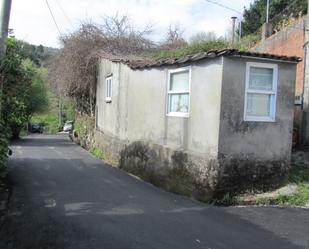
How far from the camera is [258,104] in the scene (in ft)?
35.8

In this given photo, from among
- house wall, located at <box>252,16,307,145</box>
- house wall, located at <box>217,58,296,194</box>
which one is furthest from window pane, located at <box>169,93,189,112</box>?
house wall, located at <box>252,16,307,145</box>

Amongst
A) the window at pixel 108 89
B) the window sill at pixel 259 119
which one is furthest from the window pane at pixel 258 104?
the window at pixel 108 89

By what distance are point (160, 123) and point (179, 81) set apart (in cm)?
167

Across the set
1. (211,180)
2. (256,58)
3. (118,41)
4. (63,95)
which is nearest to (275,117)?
(256,58)

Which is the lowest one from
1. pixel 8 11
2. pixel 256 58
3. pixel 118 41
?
pixel 256 58

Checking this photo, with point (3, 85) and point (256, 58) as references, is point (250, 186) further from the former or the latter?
point (3, 85)

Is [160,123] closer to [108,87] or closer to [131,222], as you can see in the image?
[131,222]

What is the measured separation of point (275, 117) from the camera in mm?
11047

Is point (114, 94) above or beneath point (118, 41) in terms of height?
beneath

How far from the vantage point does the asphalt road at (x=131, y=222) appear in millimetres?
6977

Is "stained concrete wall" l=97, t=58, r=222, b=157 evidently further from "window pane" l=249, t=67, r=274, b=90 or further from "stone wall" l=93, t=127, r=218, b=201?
"window pane" l=249, t=67, r=274, b=90

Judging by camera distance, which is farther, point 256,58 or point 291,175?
point 291,175

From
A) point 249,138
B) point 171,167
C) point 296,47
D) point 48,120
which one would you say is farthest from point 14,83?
point 48,120

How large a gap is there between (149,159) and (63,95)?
16682 mm
